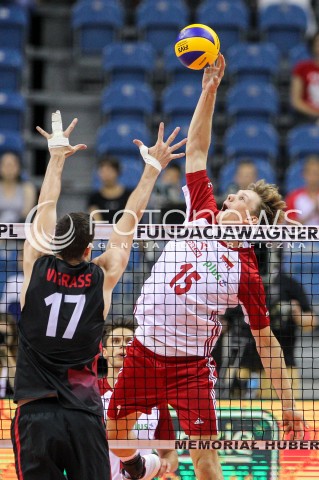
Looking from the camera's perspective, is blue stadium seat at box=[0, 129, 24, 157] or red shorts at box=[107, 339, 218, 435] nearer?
red shorts at box=[107, 339, 218, 435]

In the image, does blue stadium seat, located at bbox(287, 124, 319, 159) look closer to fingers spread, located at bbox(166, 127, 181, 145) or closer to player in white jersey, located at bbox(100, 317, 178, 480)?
player in white jersey, located at bbox(100, 317, 178, 480)

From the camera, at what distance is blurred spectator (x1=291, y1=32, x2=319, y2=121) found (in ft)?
46.3

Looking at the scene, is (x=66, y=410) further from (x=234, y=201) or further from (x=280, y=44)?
(x=280, y=44)

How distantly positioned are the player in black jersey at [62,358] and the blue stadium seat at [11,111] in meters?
8.61

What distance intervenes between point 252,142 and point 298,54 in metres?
2.12

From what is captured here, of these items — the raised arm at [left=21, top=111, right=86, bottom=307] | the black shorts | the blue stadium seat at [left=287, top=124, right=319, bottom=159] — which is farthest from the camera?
the blue stadium seat at [left=287, top=124, right=319, bottom=159]

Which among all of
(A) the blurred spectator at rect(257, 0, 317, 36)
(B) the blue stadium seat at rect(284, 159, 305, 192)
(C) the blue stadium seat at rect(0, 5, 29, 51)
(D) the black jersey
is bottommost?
(D) the black jersey

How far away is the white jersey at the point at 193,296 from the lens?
6.62 meters

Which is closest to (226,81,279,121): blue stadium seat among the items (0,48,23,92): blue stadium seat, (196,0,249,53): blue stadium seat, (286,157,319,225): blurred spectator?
(196,0,249,53): blue stadium seat

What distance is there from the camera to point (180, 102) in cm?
1420

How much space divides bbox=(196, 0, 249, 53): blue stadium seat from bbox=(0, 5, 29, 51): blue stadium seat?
289cm

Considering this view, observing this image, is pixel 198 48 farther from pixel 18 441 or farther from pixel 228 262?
pixel 18 441

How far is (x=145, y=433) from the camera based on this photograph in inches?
283

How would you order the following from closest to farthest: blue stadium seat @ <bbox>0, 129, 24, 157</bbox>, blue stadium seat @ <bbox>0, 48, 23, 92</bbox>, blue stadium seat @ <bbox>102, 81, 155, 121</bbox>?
blue stadium seat @ <bbox>0, 129, 24, 157</bbox> < blue stadium seat @ <bbox>102, 81, 155, 121</bbox> < blue stadium seat @ <bbox>0, 48, 23, 92</bbox>
